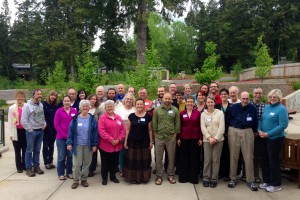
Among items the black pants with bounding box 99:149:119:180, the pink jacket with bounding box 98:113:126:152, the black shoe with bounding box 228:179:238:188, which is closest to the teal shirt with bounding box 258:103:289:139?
the black shoe with bounding box 228:179:238:188

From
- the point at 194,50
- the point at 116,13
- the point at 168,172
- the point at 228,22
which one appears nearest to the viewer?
the point at 168,172

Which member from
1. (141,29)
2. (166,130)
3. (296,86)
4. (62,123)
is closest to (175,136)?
(166,130)

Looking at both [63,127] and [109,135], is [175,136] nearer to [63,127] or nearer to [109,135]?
[109,135]

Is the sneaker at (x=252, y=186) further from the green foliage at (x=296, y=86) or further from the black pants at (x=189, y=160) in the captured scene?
the green foliage at (x=296, y=86)

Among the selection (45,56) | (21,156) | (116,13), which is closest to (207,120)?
(21,156)

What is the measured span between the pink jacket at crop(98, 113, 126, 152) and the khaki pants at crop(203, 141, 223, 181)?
1661 millimetres

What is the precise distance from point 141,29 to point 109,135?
21.9 m

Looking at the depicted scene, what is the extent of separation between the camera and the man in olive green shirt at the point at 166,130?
6.52m

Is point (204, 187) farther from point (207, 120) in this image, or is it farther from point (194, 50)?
point (194, 50)

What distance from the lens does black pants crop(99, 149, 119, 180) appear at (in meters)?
6.57

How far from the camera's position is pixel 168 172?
266 inches

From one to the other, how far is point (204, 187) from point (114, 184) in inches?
69.0

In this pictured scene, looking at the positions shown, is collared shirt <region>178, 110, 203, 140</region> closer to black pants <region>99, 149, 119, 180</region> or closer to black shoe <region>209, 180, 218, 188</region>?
black shoe <region>209, 180, 218, 188</region>

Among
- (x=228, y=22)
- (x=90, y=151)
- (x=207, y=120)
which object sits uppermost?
(x=228, y=22)
